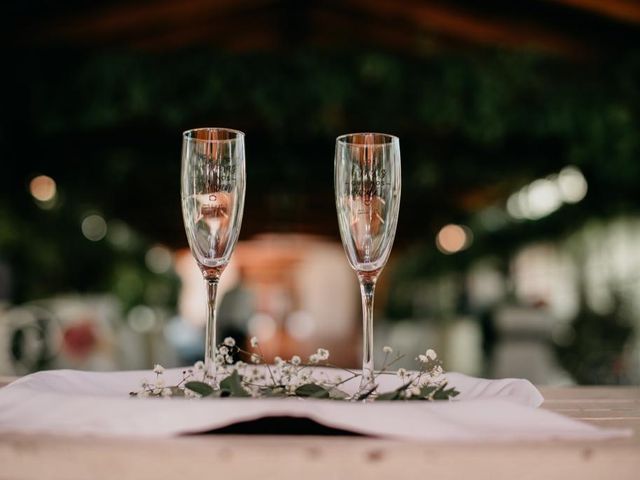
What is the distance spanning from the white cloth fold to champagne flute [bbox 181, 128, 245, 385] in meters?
0.25

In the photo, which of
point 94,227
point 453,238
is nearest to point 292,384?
point 94,227

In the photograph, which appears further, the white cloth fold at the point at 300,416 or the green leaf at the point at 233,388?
the green leaf at the point at 233,388

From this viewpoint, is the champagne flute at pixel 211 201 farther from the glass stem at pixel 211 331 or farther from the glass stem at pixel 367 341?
the glass stem at pixel 367 341

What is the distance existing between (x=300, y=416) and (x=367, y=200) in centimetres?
32

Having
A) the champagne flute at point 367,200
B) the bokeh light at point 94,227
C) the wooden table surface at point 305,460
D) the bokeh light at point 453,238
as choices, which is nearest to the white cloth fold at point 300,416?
the wooden table surface at point 305,460

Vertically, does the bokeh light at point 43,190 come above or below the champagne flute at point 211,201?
above

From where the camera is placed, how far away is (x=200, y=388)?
2.25ft

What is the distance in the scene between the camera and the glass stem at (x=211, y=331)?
0.74m

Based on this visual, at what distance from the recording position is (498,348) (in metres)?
5.30

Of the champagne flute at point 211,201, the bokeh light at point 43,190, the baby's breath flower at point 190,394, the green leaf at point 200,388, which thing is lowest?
the baby's breath flower at point 190,394

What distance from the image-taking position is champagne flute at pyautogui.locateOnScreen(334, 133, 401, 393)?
31.4 inches

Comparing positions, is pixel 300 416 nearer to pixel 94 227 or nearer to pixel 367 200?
pixel 367 200

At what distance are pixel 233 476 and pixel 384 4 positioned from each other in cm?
516

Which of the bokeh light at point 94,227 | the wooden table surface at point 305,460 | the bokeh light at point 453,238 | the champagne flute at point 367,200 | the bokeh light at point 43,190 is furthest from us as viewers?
the bokeh light at point 453,238
